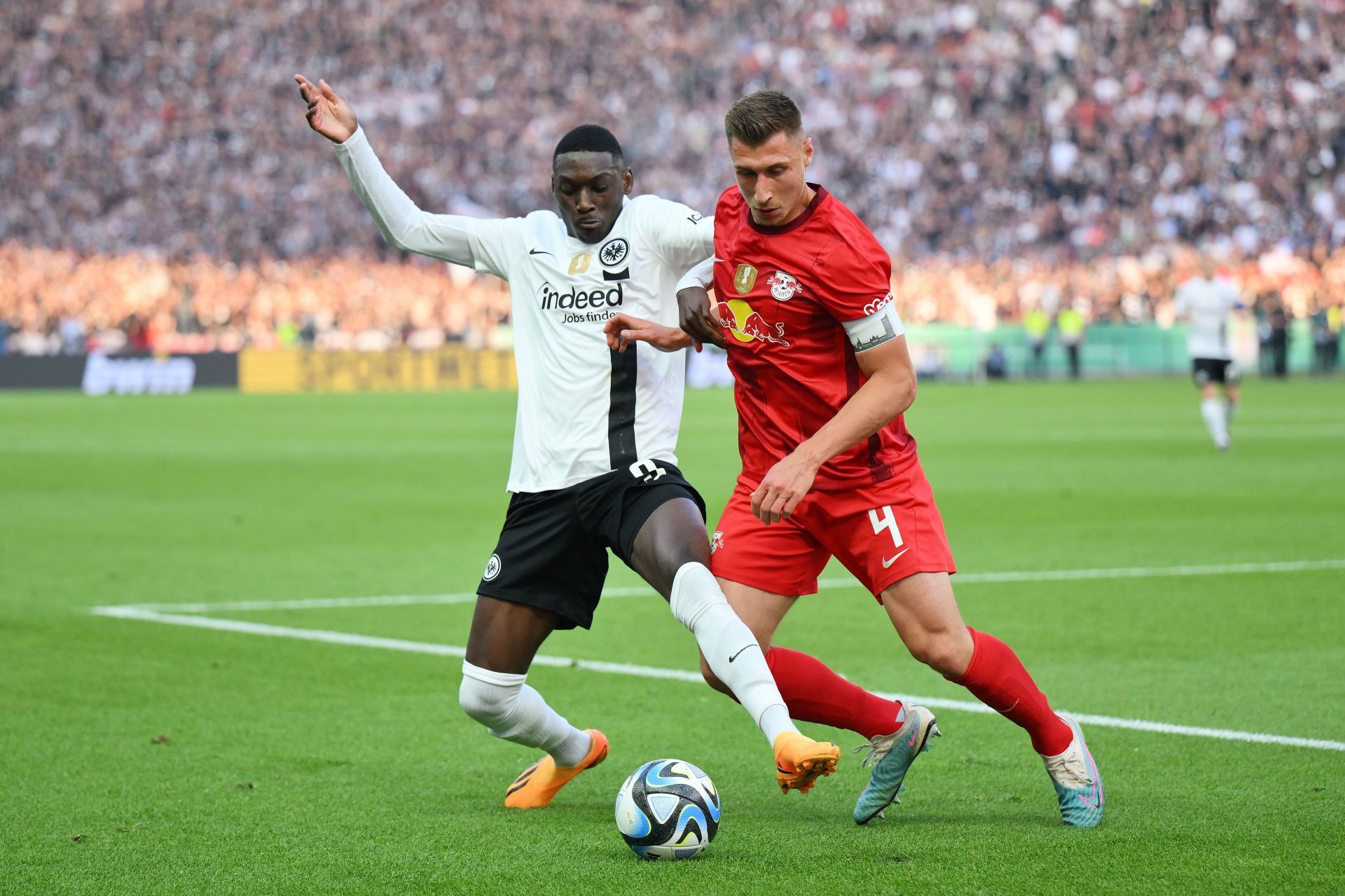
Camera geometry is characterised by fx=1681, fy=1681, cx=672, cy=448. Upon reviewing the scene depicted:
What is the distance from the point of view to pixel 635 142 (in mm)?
47094

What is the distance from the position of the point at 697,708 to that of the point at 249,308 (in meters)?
36.5

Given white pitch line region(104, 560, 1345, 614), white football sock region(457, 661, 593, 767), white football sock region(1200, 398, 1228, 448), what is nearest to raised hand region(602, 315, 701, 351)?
white football sock region(457, 661, 593, 767)

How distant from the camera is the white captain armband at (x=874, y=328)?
4.46 metres

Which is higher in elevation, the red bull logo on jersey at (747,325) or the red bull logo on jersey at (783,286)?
the red bull logo on jersey at (783,286)

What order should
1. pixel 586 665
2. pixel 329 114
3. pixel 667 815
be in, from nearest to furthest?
pixel 667 815 < pixel 329 114 < pixel 586 665

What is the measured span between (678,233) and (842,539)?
3.50 feet

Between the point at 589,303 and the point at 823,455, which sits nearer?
the point at 823,455

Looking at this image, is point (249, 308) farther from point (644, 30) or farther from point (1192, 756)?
point (1192, 756)

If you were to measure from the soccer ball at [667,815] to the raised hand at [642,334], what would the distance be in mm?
1214

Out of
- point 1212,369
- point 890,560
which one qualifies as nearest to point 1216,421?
point 1212,369

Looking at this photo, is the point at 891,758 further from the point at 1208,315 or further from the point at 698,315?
the point at 1208,315

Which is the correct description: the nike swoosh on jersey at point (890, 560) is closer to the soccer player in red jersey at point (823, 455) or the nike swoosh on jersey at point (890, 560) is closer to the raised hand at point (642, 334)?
the soccer player in red jersey at point (823, 455)

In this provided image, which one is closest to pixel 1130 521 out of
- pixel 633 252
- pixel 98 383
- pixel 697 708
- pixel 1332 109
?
pixel 697 708

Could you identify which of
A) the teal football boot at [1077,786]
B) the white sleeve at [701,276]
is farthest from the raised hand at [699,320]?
the teal football boot at [1077,786]
